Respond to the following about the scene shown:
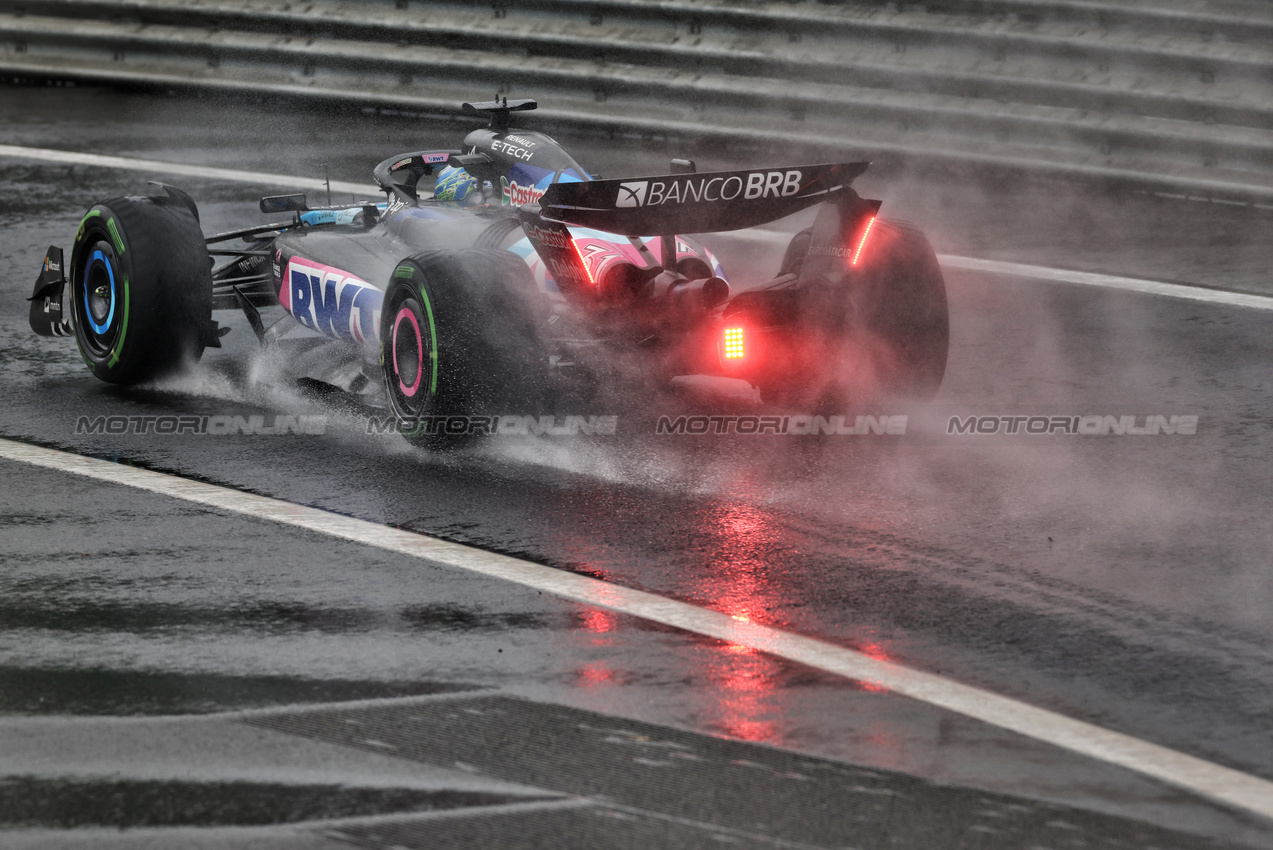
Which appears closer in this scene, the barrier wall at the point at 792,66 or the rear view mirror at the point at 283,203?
the rear view mirror at the point at 283,203

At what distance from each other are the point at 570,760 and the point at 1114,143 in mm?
8996

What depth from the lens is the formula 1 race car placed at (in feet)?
21.0

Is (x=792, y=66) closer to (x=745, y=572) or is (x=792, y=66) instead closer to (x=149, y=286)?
(x=149, y=286)

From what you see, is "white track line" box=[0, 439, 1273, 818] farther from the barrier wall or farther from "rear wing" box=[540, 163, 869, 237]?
the barrier wall

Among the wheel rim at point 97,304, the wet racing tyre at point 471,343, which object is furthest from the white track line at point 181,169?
the wet racing tyre at point 471,343

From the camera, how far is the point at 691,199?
251 inches

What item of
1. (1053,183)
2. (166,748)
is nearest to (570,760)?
(166,748)

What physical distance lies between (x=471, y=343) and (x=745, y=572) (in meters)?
1.53

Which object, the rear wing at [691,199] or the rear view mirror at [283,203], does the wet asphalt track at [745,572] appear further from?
the rear wing at [691,199]

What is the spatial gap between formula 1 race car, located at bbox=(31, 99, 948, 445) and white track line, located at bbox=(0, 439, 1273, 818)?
79cm

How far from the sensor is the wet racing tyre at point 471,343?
6371 millimetres

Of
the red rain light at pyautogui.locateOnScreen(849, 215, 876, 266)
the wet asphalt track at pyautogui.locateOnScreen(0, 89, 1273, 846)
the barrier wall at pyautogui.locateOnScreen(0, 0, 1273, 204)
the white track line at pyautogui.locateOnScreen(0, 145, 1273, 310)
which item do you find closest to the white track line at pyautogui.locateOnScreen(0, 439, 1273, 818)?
the wet asphalt track at pyautogui.locateOnScreen(0, 89, 1273, 846)

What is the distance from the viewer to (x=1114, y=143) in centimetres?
1198

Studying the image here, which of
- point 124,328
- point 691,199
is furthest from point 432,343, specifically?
point 124,328
